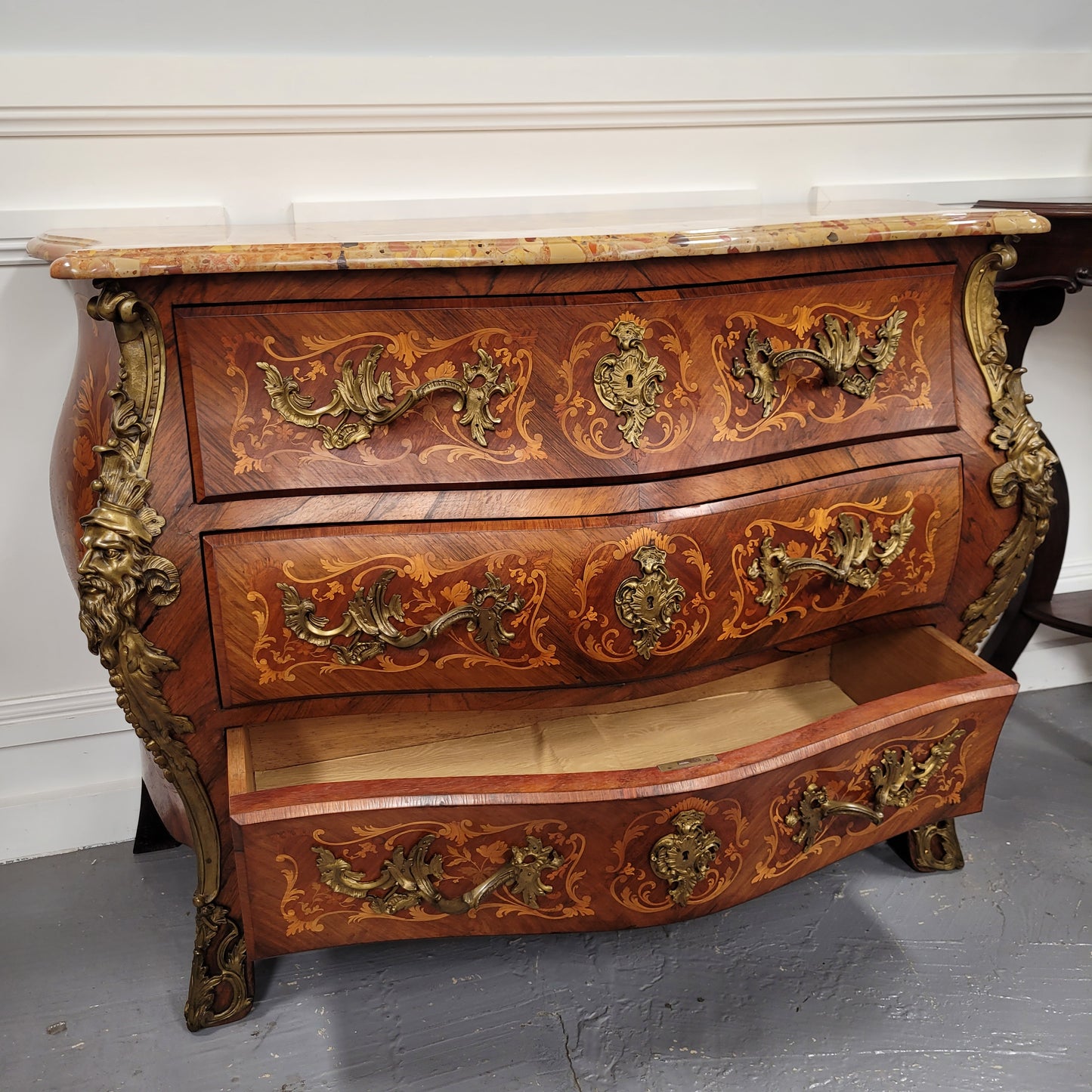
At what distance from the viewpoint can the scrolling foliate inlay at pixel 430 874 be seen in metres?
0.91

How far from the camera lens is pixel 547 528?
1.00m

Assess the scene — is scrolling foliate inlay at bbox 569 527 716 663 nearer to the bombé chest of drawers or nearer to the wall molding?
the bombé chest of drawers

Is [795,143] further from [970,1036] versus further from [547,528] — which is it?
[970,1036]

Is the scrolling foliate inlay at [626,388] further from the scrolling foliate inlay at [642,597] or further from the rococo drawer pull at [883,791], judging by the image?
the rococo drawer pull at [883,791]

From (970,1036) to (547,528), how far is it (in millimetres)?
794

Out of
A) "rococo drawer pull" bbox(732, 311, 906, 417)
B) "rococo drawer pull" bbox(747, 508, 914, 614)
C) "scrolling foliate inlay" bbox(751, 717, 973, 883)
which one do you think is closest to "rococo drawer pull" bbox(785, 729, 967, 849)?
"scrolling foliate inlay" bbox(751, 717, 973, 883)

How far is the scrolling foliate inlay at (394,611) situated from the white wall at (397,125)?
2.13 ft

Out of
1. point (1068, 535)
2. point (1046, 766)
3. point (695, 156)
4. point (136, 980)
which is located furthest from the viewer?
point (1068, 535)

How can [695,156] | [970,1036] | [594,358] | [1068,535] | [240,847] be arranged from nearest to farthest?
[240,847]
[594,358]
[970,1036]
[695,156]
[1068,535]

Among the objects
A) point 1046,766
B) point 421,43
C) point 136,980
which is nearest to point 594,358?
point 421,43

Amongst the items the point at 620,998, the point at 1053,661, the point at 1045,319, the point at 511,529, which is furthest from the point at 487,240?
the point at 1053,661

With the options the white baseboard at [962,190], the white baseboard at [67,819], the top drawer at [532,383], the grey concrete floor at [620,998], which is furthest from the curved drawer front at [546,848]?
the white baseboard at [962,190]

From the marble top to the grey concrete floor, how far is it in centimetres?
89

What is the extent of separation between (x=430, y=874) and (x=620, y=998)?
398 mm
